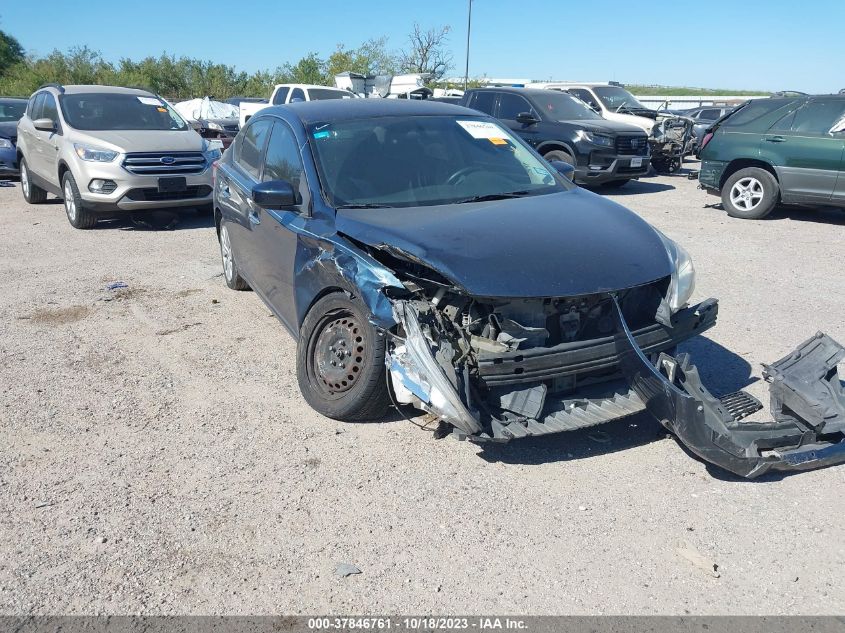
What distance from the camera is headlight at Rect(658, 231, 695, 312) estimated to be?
3.91 metres

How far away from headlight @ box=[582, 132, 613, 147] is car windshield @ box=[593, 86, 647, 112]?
4.36 m

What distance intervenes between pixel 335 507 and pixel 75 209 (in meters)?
8.17

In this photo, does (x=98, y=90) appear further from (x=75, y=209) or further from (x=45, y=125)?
(x=75, y=209)

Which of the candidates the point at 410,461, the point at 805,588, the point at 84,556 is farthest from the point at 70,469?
the point at 805,588

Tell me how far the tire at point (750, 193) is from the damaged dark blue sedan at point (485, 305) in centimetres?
688

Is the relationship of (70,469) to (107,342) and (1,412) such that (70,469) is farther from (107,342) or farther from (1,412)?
(107,342)

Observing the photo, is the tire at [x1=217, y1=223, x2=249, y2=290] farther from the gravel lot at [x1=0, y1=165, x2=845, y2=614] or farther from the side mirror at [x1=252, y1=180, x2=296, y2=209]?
the side mirror at [x1=252, y1=180, x2=296, y2=209]

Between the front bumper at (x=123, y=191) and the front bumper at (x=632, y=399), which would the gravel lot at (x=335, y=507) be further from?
the front bumper at (x=123, y=191)

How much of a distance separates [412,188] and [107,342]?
278 centimetres

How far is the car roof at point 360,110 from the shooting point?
16.2 ft

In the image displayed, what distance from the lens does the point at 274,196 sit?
4332 millimetres

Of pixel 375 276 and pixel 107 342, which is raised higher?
pixel 375 276

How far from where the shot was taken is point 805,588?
2.80 metres

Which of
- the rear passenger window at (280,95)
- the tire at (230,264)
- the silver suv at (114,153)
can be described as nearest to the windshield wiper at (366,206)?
the tire at (230,264)
